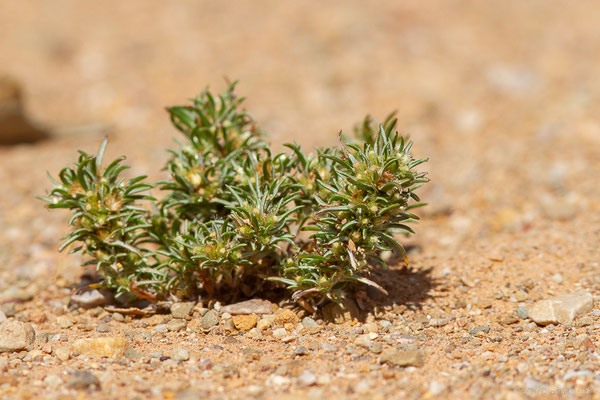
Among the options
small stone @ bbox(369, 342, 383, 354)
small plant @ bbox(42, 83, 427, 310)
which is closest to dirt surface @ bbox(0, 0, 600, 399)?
small stone @ bbox(369, 342, 383, 354)

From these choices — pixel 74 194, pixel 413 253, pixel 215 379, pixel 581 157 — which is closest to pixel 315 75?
pixel 581 157

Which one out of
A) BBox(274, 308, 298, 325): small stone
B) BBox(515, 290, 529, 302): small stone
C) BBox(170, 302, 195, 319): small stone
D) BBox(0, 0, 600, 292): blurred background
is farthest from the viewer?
BBox(0, 0, 600, 292): blurred background

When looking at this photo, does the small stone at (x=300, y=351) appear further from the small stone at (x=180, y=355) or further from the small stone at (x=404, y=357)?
the small stone at (x=180, y=355)

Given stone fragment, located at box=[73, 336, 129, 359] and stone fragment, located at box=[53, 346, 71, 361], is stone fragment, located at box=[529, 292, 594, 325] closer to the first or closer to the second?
stone fragment, located at box=[73, 336, 129, 359]

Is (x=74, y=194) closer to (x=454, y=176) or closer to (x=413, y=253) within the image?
(x=413, y=253)

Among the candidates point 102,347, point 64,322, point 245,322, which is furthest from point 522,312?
point 64,322

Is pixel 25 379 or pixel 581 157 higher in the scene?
pixel 581 157
